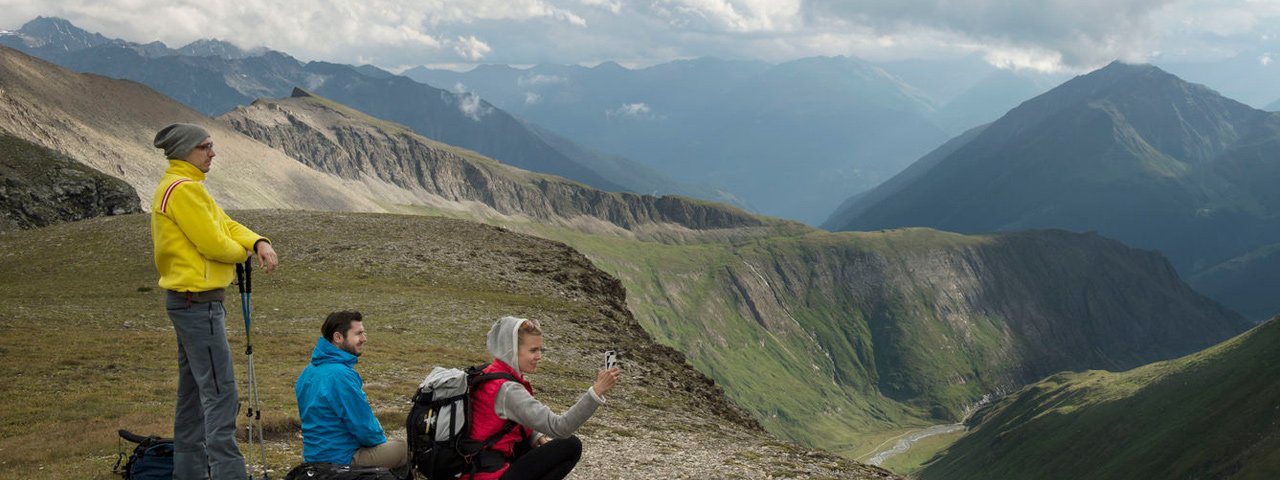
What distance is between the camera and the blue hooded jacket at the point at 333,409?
11.7 metres

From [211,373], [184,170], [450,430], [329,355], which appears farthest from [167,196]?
[450,430]

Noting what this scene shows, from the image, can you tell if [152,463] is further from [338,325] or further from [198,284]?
[338,325]

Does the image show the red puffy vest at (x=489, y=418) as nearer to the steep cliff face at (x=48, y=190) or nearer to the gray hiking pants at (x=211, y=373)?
the gray hiking pants at (x=211, y=373)

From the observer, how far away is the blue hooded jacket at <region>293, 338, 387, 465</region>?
1166 cm

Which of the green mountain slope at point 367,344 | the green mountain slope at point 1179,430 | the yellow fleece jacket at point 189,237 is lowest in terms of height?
the green mountain slope at point 1179,430

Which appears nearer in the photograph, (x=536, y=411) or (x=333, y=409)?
(x=536, y=411)

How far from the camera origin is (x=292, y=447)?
20156 millimetres

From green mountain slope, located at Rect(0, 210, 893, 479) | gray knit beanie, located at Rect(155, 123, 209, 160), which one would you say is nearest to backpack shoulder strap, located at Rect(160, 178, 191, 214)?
gray knit beanie, located at Rect(155, 123, 209, 160)

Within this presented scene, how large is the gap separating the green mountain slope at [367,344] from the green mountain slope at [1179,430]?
8102 centimetres

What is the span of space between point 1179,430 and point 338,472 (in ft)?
521

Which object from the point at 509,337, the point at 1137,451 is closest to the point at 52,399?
the point at 509,337

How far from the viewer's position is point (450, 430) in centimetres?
1070

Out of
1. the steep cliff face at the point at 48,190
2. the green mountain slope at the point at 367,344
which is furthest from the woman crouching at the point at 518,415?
the steep cliff face at the point at 48,190

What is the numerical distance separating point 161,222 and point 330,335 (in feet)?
9.29
